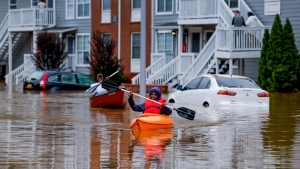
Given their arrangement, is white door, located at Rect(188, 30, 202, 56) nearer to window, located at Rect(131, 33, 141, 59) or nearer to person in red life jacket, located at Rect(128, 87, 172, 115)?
window, located at Rect(131, 33, 141, 59)

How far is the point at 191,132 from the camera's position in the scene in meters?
18.5

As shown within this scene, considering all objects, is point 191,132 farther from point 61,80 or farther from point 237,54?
point 61,80

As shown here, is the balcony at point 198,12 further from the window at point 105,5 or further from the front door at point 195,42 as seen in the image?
the window at point 105,5

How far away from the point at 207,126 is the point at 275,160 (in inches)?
259

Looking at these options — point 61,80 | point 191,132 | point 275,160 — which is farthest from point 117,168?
point 61,80

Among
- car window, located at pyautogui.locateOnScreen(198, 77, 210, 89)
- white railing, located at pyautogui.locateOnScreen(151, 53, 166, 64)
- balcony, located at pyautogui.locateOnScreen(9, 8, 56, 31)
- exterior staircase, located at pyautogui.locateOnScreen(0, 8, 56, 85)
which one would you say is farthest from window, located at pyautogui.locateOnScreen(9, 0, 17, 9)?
car window, located at pyautogui.locateOnScreen(198, 77, 210, 89)

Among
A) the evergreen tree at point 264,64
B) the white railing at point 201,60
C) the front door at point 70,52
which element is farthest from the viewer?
the front door at point 70,52

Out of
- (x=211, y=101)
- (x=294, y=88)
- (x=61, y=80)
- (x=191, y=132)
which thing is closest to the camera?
(x=191, y=132)

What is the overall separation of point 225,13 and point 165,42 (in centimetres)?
731

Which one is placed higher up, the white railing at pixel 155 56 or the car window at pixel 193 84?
the white railing at pixel 155 56

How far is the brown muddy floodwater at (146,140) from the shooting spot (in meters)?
13.3

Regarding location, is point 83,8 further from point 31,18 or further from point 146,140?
point 146,140

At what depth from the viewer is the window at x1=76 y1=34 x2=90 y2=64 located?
50.4 meters

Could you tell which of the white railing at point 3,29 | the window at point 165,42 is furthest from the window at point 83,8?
the window at point 165,42
